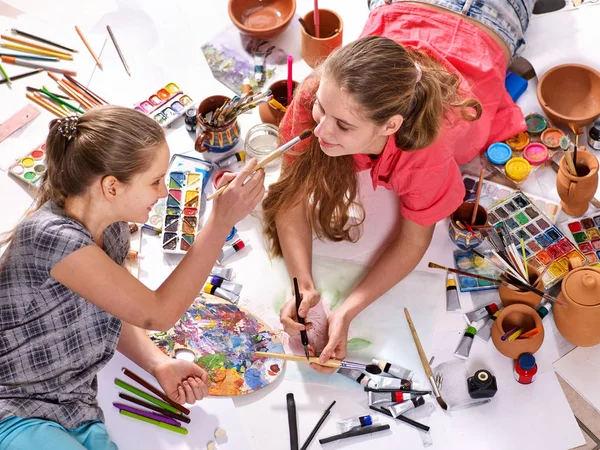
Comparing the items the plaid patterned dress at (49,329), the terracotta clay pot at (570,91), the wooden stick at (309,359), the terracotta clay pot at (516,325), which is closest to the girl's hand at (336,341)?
the wooden stick at (309,359)

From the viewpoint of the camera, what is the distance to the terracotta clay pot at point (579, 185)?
204cm

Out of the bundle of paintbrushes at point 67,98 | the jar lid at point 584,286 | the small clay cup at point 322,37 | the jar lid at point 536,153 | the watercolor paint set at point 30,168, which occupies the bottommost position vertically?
the jar lid at point 584,286

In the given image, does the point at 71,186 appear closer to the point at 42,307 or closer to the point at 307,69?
the point at 42,307

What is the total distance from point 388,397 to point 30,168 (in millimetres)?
1250

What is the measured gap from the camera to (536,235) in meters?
2.10

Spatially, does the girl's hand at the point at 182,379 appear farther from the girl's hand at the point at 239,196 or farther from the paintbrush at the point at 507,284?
the paintbrush at the point at 507,284

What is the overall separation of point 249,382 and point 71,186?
67 centimetres

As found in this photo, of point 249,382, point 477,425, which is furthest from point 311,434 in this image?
point 477,425

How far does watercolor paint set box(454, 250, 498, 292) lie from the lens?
2.03 metres

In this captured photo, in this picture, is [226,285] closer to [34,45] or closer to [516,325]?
[516,325]

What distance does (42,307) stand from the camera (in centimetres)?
166

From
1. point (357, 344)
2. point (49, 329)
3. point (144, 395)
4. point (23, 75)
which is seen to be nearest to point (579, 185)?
point (357, 344)

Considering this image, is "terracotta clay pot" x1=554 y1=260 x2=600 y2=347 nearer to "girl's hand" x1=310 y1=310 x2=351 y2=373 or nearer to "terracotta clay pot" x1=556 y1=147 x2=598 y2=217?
"terracotta clay pot" x1=556 y1=147 x2=598 y2=217

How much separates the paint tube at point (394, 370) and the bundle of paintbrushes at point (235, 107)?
2.65ft
